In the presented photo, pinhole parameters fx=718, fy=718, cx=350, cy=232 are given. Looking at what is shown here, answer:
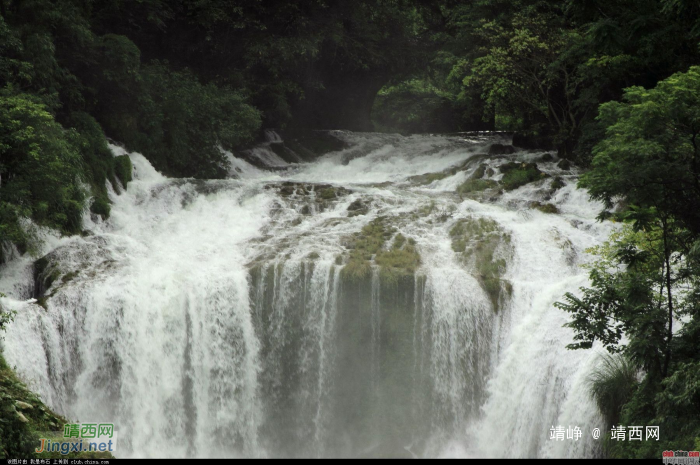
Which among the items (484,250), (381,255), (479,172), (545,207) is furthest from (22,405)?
(479,172)

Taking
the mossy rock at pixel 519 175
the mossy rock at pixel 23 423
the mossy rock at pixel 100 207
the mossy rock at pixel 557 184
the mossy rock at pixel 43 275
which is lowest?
the mossy rock at pixel 23 423

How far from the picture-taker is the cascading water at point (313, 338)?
51.2 ft

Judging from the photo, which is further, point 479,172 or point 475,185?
point 479,172

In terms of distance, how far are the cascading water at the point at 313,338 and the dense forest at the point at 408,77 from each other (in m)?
1.44

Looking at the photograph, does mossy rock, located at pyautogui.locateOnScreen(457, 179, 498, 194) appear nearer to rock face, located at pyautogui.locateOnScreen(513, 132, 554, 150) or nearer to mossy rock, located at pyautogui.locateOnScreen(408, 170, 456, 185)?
mossy rock, located at pyautogui.locateOnScreen(408, 170, 456, 185)

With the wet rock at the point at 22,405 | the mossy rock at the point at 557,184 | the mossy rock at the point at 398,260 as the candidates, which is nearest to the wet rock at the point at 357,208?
the mossy rock at the point at 398,260

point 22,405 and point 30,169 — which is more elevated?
point 30,169

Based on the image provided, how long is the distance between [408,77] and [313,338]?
21.5 meters

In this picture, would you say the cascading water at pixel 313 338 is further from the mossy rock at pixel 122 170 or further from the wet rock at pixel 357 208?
the mossy rock at pixel 122 170

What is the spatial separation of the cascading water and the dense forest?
1.44 meters

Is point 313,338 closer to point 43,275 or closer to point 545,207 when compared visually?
point 43,275

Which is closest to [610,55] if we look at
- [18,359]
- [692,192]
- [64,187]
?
[692,192]

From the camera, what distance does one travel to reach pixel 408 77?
36.0m

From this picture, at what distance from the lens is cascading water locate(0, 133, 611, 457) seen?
15602mm
